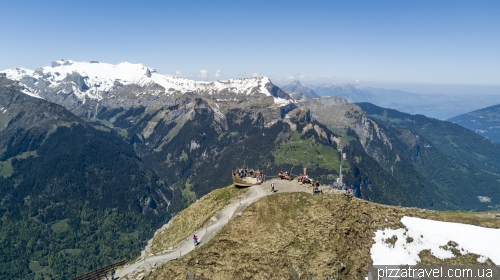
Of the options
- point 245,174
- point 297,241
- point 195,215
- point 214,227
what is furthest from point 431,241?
point 195,215

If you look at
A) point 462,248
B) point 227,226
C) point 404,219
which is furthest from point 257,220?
point 462,248

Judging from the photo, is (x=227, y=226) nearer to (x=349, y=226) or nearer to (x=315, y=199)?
(x=315, y=199)

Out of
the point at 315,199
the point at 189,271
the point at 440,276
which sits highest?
the point at 315,199

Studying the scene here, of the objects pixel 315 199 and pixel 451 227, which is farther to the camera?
pixel 315 199

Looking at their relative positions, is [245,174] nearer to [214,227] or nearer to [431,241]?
[214,227]

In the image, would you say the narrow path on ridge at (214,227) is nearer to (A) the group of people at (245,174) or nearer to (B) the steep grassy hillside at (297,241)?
Answer: (B) the steep grassy hillside at (297,241)

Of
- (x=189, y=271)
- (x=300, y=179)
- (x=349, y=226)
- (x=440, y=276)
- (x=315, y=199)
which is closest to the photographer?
(x=189, y=271)

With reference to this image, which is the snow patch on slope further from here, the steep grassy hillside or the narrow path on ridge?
the narrow path on ridge
